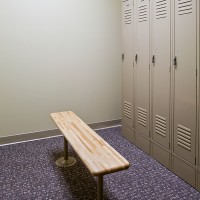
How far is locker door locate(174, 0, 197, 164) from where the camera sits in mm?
2424

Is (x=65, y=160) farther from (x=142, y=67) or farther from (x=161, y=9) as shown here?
(x=161, y=9)

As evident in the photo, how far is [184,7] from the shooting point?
2.47m

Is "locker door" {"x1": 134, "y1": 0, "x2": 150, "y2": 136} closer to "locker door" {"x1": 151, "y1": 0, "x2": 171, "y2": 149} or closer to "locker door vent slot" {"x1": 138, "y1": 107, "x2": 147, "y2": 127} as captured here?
"locker door vent slot" {"x1": 138, "y1": 107, "x2": 147, "y2": 127}

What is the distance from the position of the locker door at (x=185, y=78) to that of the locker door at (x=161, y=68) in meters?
0.15

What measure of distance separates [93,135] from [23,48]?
1788mm

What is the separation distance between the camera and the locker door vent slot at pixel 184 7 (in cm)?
240

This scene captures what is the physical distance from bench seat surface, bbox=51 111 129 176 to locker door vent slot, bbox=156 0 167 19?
55.8 inches

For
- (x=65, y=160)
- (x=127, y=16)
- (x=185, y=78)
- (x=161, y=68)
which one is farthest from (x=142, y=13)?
(x=65, y=160)

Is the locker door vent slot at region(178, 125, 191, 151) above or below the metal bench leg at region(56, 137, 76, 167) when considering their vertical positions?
above

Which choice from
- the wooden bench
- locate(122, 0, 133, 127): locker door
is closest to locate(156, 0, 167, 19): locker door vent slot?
locate(122, 0, 133, 127): locker door

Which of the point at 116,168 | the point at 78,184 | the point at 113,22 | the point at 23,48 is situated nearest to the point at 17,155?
the point at 78,184

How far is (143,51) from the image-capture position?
3.19m

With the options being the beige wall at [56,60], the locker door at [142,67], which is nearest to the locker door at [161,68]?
the locker door at [142,67]

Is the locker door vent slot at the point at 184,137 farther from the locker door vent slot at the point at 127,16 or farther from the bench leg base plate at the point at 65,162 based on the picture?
the locker door vent slot at the point at 127,16
